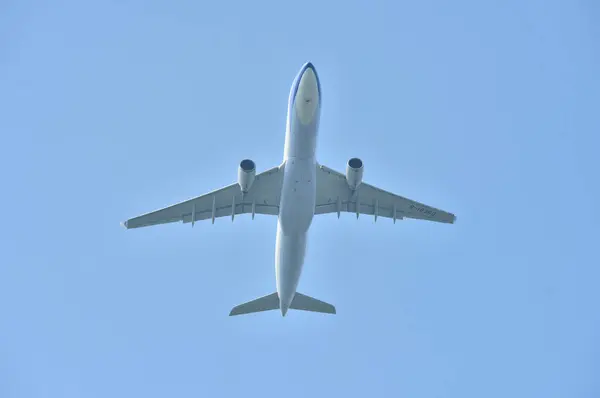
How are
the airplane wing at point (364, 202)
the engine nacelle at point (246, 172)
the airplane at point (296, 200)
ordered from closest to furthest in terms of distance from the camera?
the airplane at point (296, 200), the engine nacelle at point (246, 172), the airplane wing at point (364, 202)

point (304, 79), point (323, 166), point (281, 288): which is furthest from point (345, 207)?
point (304, 79)

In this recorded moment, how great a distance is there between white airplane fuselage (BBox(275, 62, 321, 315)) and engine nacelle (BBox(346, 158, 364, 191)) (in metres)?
2.61

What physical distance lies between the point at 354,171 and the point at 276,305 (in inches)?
372

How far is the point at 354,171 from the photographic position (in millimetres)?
38000

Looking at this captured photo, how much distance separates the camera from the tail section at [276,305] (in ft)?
138

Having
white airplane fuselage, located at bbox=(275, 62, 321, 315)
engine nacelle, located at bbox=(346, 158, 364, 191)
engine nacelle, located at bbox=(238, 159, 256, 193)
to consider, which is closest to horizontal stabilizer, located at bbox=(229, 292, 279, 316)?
white airplane fuselage, located at bbox=(275, 62, 321, 315)

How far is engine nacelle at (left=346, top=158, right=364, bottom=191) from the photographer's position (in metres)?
37.9

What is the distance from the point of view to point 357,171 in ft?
125

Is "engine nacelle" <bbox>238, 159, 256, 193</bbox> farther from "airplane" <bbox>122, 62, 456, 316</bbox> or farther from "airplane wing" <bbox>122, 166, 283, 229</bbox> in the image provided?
"airplane wing" <bbox>122, 166, 283, 229</bbox>

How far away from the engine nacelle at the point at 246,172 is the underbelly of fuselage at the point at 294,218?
6.98 ft

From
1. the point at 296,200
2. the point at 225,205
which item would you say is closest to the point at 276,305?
the point at 225,205

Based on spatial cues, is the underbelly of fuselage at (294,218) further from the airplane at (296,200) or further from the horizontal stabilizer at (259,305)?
the horizontal stabilizer at (259,305)

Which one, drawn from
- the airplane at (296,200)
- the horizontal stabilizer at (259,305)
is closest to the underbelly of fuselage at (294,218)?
the airplane at (296,200)

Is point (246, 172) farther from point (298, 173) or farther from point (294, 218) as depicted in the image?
point (294, 218)
